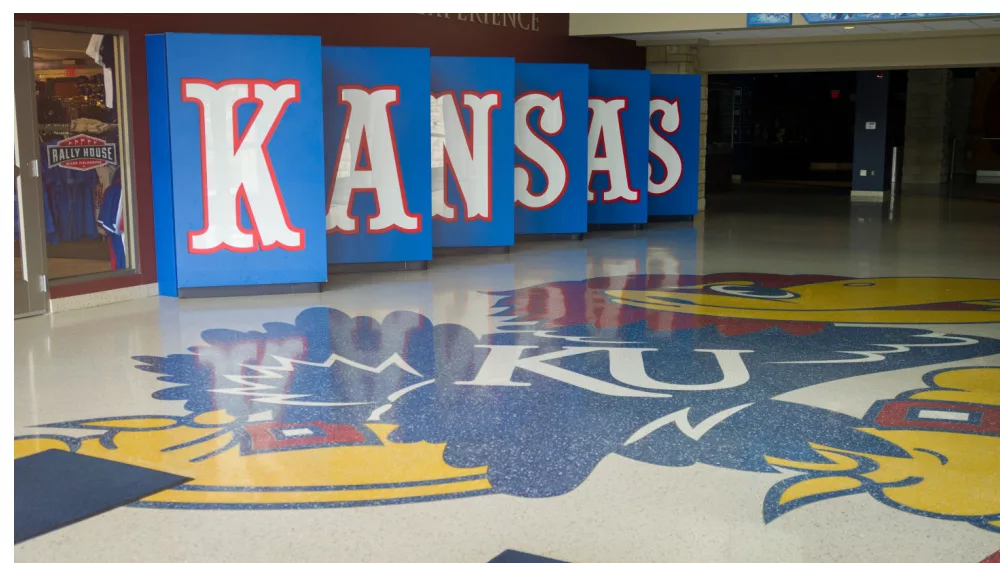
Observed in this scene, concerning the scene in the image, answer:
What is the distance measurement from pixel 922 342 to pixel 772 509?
323 centimetres

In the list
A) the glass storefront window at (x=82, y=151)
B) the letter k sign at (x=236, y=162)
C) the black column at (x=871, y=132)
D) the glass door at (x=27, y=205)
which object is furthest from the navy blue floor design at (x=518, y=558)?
the black column at (x=871, y=132)

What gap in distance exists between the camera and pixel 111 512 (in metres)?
3.58

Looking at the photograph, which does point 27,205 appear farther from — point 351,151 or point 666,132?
point 666,132

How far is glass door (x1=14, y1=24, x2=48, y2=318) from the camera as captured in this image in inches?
285

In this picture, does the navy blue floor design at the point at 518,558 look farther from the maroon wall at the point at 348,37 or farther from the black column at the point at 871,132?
the black column at the point at 871,132

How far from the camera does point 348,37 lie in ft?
33.6

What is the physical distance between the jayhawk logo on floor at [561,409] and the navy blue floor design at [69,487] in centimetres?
9

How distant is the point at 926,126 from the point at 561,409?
21.9 meters

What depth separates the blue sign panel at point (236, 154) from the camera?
7895 mm

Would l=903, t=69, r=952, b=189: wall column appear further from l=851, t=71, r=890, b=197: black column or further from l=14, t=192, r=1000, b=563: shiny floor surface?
l=14, t=192, r=1000, b=563: shiny floor surface

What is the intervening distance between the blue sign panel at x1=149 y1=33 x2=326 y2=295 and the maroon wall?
7.1 inches

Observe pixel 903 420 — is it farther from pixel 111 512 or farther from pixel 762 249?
pixel 762 249

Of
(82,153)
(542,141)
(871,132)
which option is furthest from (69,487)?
(871,132)

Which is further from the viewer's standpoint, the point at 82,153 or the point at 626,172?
the point at 626,172
